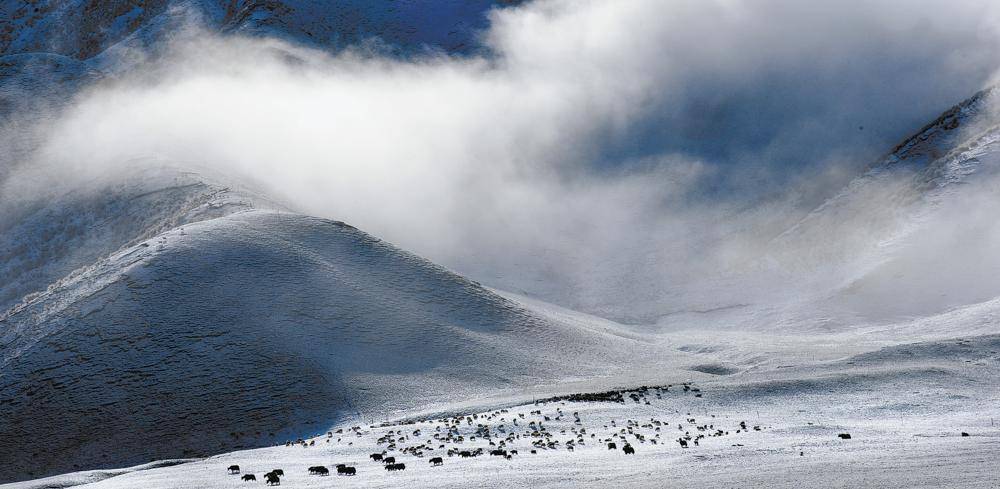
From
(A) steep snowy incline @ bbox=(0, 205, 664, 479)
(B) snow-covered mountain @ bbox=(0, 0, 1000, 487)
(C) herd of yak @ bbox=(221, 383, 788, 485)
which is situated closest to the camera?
(C) herd of yak @ bbox=(221, 383, 788, 485)

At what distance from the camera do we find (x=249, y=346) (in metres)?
65.2

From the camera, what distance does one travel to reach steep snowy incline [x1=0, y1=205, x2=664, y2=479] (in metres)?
58.2

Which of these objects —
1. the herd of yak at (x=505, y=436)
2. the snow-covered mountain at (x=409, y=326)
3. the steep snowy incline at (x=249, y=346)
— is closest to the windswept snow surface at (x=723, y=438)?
the herd of yak at (x=505, y=436)

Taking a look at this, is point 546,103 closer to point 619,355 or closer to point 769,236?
point 769,236

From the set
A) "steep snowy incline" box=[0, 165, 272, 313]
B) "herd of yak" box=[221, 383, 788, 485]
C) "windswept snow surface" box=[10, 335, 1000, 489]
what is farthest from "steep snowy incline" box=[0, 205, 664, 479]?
"steep snowy incline" box=[0, 165, 272, 313]

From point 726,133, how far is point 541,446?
98.3 m

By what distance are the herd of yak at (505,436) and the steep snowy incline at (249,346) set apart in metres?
9.98

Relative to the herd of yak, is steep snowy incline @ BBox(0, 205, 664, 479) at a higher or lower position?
higher

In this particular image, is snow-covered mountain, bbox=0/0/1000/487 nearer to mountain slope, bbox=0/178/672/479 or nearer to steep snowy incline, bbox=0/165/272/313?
mountain slope, bbox=0/178/672/479

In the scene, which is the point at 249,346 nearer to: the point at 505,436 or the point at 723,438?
the point at 505,436

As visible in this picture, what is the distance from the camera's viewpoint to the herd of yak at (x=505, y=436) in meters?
36.6

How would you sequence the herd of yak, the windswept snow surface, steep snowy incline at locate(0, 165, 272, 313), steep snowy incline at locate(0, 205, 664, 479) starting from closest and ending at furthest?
the windswept snow surface → the herd of yak → steep snowy incline at locate(0, 205, 664, 479) → steep snowy incline at locate(0, 165, 272, 313)

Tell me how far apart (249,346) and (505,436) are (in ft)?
89.7

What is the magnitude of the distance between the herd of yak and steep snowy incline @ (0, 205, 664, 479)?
393 inches
